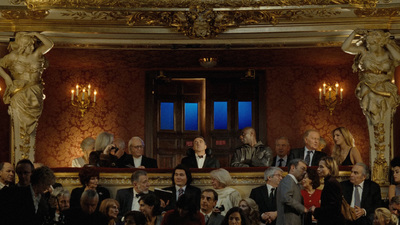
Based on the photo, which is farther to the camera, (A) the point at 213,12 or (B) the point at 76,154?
(B) the point at 76,154

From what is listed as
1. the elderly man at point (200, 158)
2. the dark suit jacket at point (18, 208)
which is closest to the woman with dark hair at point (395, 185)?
the elderly man at point (200, 158)

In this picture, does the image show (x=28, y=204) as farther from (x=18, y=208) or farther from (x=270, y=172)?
(x=270, y=172)

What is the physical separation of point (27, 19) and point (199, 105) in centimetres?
456

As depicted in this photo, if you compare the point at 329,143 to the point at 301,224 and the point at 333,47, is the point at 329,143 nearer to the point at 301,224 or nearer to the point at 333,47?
the point at 333,47

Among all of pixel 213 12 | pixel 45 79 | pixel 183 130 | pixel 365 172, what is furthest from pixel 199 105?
pixel 365 172

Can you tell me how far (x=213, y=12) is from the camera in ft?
40.2

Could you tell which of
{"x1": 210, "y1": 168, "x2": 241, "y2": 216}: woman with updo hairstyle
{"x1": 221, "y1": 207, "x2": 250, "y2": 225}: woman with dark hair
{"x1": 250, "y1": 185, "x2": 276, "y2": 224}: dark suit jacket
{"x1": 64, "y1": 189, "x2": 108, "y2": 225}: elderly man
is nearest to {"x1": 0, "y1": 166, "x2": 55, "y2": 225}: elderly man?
{"x1": 64, "y1": 189, "x2": 108, "y2": 225}: elderly man

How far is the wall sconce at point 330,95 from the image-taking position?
15602mm

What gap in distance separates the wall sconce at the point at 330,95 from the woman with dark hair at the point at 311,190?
18.6 ft

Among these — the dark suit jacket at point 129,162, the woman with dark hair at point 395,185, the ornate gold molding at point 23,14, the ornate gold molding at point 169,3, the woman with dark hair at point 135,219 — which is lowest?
the woman with dark hair at point 135,219

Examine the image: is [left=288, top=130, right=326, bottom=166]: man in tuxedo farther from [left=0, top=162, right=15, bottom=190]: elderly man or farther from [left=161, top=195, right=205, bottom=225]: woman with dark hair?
[left=0, top=162, right=15, bottom=190]: elderly man

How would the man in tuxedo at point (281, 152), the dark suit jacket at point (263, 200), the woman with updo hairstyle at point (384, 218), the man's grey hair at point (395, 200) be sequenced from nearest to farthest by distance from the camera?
the woman with updo hairstyle at point (384, 218) < the man's grey hair at point (395, 200) < the dark suit jacket at point (263, 200) < the man in tuxedo at point (281, 152)

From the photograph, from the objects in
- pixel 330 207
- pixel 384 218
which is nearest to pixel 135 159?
pixel 330 207

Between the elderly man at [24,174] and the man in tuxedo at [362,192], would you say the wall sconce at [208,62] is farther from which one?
the elderly man at [24,174]
